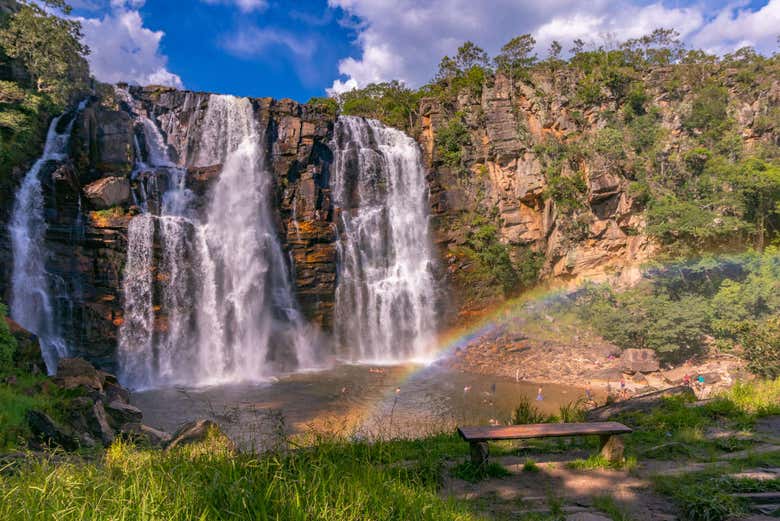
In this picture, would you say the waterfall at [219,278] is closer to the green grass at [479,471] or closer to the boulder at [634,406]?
the boulder at [634,406]

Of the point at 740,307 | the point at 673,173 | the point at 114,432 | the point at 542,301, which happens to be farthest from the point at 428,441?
the point at 673,173

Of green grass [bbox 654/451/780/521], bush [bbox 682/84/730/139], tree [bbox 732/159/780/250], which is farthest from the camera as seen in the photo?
bush [bbox 682/84/730/139]

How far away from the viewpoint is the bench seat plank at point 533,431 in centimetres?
508

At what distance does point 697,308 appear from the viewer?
22.4m

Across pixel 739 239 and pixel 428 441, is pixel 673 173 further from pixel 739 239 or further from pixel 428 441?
pixel 428 441

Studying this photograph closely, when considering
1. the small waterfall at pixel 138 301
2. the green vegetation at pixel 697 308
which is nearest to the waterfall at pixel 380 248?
the small waterfall at pixel 138 301

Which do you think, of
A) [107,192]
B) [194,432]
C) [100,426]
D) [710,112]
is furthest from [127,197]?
[710,112]

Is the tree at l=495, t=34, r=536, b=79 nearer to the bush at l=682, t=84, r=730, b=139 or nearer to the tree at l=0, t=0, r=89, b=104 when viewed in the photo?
the bush at l=682, t=84, r=730, b=139

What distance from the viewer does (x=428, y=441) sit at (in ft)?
22.0

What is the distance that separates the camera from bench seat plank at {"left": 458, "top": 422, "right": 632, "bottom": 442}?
5078 millimetres

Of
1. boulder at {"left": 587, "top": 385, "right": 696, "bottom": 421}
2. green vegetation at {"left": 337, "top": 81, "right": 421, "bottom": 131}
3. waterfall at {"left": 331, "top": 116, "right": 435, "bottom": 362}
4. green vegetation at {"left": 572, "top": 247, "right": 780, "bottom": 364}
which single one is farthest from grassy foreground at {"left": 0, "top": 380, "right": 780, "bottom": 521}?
green vegetation at {"left": 337, "top": 81, "right": 421, "bottom": 131}

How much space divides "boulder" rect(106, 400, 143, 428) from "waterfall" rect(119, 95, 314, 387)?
378 inches

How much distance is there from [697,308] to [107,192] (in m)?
30.9

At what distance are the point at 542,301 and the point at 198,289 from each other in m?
21.8
